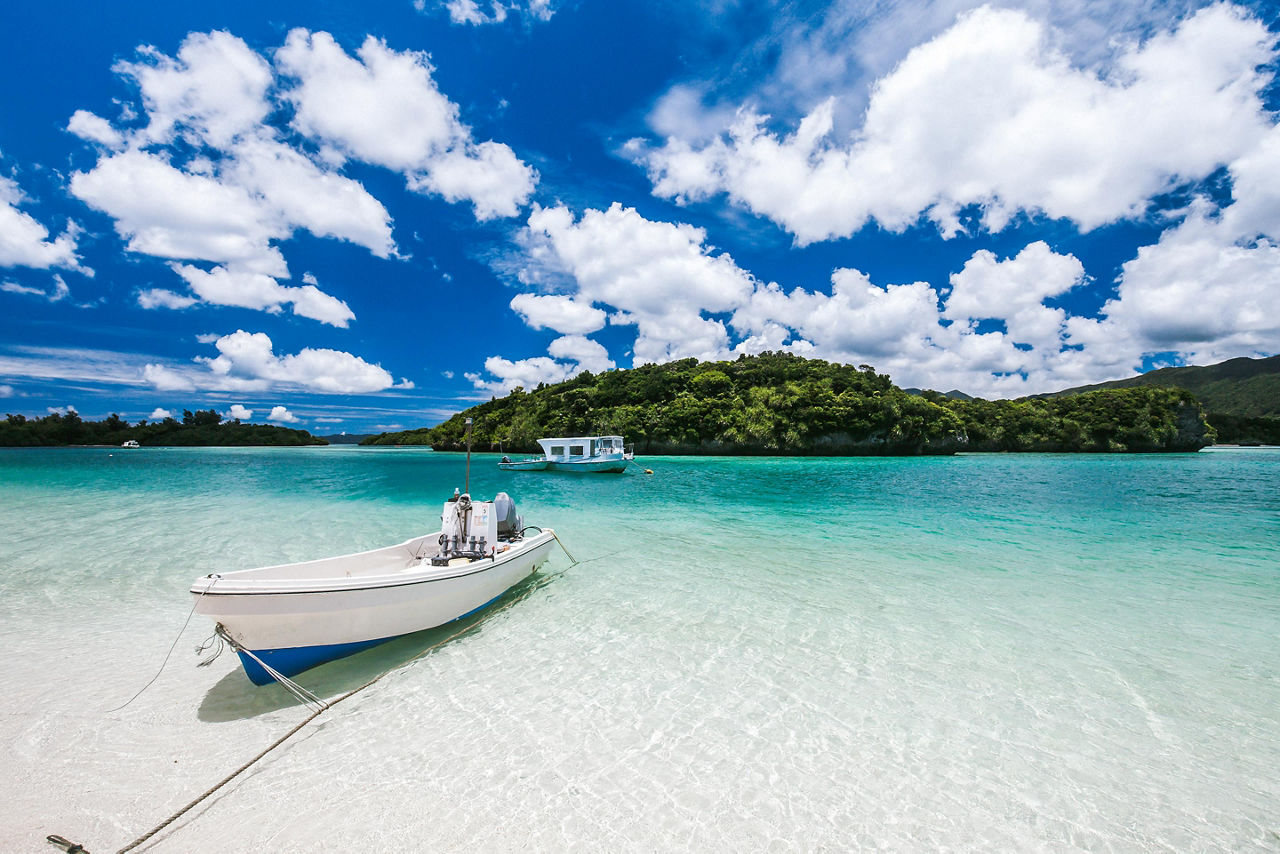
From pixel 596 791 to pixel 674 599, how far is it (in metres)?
4.84

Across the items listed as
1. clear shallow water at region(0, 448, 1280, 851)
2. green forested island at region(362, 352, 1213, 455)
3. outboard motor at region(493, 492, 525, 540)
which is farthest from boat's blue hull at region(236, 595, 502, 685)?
green forested island at region(362, 352, 1213, 455)

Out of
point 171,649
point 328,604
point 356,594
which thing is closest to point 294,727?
point 328,604

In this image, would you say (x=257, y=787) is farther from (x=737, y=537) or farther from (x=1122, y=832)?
(x=737, y=537)

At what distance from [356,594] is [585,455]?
37321 mm

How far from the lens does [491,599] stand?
8117 mm

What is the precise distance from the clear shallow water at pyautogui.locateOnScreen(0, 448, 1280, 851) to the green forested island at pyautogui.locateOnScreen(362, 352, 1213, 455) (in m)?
63.8

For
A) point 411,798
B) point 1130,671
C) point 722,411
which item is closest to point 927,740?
point 1130,671

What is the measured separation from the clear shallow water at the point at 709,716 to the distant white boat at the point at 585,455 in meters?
29.3

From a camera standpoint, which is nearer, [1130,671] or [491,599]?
[1130,671]

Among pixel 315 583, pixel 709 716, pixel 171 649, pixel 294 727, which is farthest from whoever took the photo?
pixel 171 649

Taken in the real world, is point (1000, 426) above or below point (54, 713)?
above

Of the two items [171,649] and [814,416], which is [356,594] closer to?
[171,649]

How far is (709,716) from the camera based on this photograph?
499cm

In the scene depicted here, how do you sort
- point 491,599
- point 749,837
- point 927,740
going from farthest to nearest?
point 491,599
point 927,740
point 749,837
